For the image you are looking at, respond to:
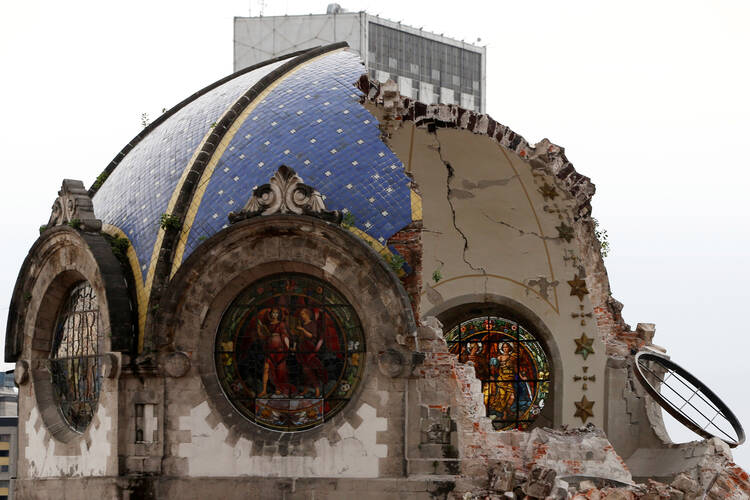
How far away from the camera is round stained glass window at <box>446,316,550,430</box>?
23.4m

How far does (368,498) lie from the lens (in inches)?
709

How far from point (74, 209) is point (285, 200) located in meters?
3.95

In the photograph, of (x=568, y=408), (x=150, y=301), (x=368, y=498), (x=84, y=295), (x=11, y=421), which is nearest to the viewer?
(x=368, y=498)

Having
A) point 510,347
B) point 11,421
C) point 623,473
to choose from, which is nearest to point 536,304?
point 510,347

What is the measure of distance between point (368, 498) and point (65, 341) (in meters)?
5.99

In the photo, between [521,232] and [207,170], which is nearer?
[207,170]

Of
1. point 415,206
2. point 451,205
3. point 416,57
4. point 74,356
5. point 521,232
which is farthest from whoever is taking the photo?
point 416,57

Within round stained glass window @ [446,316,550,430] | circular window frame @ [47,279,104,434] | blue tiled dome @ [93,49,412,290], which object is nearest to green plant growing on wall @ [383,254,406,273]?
blue tiled dome @ [93,49,412,290]

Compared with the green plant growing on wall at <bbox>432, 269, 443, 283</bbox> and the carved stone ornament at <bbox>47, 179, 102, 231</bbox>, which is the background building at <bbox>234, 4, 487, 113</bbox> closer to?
the green plant growing on wall at <bbox>432, 269, 443, 283</bbox>

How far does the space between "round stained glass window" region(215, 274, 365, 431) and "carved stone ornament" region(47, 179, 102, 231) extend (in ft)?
10.0

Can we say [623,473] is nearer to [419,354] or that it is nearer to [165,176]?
[419,354]

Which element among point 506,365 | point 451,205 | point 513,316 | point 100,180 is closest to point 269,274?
point 451,205

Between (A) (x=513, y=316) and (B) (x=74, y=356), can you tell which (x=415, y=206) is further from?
(B) (x=74, y=356)

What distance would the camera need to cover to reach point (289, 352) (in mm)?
18781
